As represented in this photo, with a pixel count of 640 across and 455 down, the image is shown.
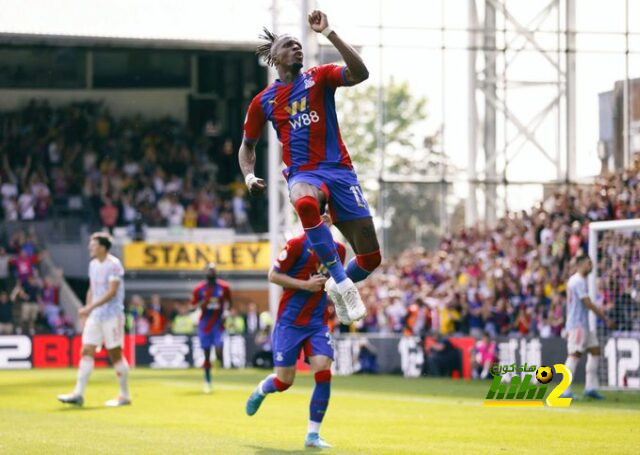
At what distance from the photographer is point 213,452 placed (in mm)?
10969

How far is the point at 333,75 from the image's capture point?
10195 mm

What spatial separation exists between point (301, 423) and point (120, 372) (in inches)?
145

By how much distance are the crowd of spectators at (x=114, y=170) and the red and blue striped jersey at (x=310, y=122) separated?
27311 millimetres

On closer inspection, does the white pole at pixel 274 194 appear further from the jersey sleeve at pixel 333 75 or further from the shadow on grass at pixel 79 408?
the jersey sleeve at pixel 333 75

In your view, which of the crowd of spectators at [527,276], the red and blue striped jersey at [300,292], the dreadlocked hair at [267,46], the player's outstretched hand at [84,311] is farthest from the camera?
the crowd of spectators at [527,276]

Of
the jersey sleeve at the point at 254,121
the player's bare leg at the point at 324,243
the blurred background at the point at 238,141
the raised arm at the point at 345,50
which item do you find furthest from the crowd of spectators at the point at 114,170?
the raised arm at the point at 345,50

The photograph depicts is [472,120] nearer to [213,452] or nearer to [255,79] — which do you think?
[255,79]

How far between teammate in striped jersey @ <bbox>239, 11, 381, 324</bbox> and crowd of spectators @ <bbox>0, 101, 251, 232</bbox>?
27.3m

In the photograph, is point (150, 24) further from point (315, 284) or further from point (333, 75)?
point (333, 75)

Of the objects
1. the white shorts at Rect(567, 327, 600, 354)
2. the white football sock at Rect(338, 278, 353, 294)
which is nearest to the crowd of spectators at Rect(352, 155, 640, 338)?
the white shorts at Rect(567, 327, 600, 354)

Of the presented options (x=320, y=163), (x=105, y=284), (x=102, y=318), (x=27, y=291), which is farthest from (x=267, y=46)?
(x=27, y=291)

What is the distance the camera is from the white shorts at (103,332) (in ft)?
56.4

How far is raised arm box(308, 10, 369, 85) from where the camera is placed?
31.6ft

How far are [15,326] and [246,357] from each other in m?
6.18
